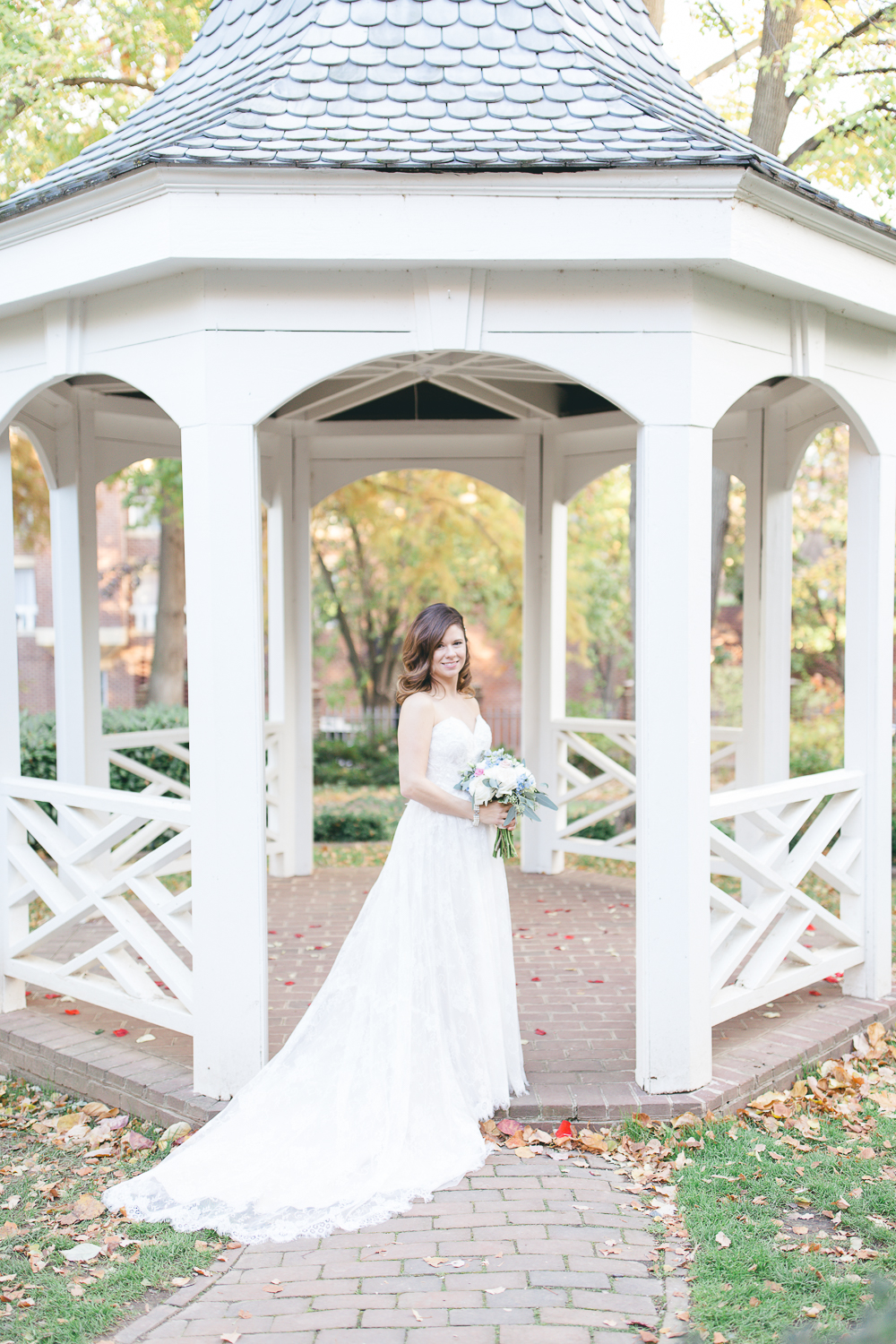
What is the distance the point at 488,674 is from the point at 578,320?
2163 centimetres

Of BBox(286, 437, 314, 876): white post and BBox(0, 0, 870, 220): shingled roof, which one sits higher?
BBox(0, 0, 870, 220): shingled roof

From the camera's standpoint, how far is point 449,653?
449 cm

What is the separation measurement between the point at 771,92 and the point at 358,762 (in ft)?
37.6

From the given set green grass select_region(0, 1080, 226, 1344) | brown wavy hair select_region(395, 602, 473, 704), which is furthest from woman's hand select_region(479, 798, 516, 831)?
green grass select_region(0, 1080, 226, 1344)

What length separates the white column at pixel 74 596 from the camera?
24.5 feet

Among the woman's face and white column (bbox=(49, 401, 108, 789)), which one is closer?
the woman's face

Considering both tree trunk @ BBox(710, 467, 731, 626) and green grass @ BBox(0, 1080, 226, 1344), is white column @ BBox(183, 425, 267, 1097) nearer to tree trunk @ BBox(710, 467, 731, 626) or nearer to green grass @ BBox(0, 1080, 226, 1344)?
green grass @ BBox(0, 1080, 226, 1344)

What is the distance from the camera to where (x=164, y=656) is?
52.1 ft

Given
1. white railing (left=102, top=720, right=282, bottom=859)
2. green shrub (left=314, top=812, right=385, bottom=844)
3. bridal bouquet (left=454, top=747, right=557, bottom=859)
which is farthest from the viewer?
green shrub (left=314, top=812, right=385, bottom=844)

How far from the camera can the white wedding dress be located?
375 cm

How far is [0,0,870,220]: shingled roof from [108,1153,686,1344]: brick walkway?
12.7ft

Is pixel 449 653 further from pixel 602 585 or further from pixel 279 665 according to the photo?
pixel 602 585

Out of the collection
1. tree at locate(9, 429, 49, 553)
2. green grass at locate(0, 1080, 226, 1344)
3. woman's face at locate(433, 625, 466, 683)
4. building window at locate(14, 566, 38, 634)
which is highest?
tree at locate(9, 429, 49, 553)

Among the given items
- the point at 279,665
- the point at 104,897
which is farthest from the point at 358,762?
the point at 104,897
